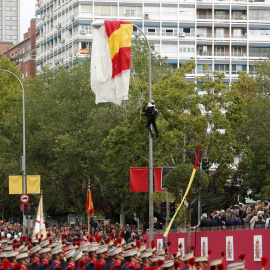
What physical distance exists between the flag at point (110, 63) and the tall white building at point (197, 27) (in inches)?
2602

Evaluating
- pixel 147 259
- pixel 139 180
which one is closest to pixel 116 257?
pixel 147 259

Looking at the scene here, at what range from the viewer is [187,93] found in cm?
4153

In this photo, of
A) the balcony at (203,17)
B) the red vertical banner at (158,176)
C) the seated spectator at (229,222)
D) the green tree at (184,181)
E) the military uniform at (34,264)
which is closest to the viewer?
the military uniform at (34,264)

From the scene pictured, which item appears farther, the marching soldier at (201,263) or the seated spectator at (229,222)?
the seated spectator at (229,222)

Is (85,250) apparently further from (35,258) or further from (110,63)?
(110,63)

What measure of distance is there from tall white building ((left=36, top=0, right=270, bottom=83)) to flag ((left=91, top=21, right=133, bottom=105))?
217 feet

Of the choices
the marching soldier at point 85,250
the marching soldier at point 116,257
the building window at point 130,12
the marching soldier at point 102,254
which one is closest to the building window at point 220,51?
the building window at point 130,12

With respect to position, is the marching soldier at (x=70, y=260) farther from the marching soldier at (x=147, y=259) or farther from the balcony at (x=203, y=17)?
the balcony at (x=203, y=17)

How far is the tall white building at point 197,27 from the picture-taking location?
95812 mm

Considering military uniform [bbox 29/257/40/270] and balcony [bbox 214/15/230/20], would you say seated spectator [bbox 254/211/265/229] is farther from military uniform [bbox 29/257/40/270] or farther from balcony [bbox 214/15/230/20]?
balcony [bbox 214/15/230/20]

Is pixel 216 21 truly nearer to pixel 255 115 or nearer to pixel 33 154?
pixel 33 154

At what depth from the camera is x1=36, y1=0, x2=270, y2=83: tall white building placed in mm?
95812

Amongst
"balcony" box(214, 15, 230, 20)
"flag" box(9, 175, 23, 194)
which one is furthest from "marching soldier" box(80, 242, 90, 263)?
"balcony" box(214, 15, 230, 20)

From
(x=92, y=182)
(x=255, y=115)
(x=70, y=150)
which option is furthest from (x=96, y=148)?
(x=255, y=115)
